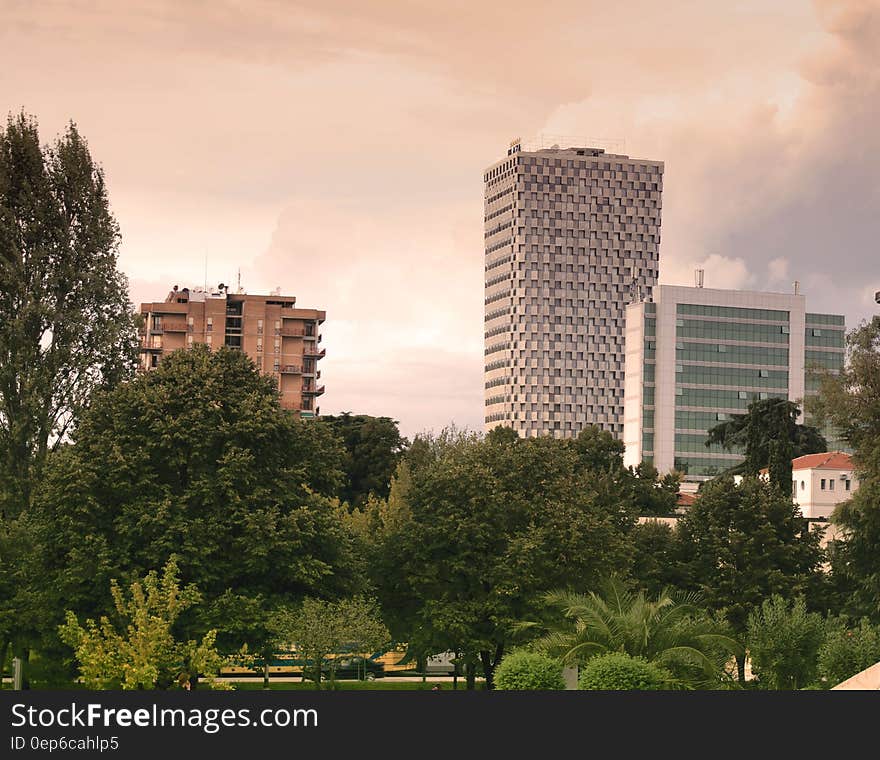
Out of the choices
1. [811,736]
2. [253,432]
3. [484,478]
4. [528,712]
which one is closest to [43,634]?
[253,432]

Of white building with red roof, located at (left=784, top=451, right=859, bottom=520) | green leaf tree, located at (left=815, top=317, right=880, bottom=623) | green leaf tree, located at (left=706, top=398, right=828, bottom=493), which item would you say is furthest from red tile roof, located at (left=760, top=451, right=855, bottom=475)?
green leaf tree, located at (left=815, top=317, right=880, bottom=623)

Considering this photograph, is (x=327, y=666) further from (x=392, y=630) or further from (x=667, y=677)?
(x=667, y=677)

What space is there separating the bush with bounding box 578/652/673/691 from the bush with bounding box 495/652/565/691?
79 centimetres

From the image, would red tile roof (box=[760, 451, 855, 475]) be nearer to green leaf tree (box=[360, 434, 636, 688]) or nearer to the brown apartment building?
green leaf tree (box=[360, 434, 636, 688])

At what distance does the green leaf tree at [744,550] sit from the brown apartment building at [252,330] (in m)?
114

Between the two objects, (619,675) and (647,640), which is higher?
(647,640)

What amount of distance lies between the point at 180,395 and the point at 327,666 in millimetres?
13545

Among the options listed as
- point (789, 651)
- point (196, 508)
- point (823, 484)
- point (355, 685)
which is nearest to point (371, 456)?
point (823, 484)

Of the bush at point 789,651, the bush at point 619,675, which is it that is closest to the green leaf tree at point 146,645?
the bush at point 619,675

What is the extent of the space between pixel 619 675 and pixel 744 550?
3344 centimetres

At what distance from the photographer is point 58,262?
204ft

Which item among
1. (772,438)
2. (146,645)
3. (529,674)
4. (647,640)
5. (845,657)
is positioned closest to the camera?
(529,674)

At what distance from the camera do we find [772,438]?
114 meters

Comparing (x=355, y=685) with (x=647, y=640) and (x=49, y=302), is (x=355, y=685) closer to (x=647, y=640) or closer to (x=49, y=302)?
(x=49, y=302)
